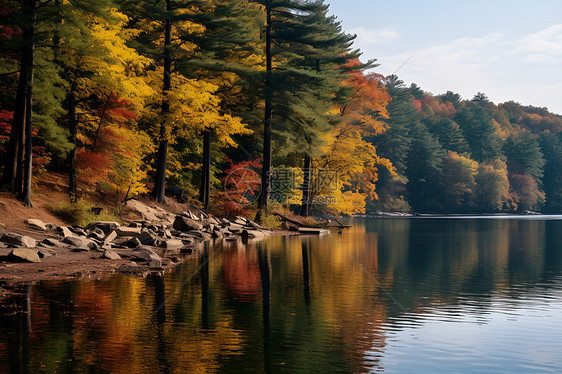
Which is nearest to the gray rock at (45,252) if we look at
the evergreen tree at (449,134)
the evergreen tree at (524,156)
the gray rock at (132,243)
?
the gray rock at (132,243)

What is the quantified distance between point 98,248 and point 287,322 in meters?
11.4

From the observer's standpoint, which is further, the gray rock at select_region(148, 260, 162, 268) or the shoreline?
the gray rock at select_region(148, 260, 162, 268)

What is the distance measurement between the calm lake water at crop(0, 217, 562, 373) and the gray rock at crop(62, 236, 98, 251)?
12.6ft

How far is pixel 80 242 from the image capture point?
819 inches

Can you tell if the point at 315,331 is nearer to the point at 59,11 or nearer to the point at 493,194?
the point at 59,11

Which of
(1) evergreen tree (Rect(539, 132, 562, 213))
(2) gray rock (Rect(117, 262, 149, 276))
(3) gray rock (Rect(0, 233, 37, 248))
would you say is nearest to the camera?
(2) gray rock (Rect(117, 262, 149, 276))

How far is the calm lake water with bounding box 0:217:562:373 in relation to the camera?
8.73 m

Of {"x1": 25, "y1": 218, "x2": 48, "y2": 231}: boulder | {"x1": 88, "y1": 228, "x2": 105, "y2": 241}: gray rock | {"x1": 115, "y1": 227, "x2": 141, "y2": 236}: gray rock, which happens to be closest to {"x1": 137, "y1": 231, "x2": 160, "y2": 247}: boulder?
{"x1": 115, "y1": 227, "x2": 141, "y2": 236}: gray rock

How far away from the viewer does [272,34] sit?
3944 cm

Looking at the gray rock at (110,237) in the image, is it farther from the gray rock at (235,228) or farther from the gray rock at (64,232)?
the gray rock at (235,228)

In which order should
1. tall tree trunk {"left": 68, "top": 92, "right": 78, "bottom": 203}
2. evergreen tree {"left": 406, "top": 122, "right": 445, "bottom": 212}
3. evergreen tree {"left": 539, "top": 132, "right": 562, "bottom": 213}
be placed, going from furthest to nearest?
evergreen tree {"left": 539, "top": 132, "right": 562, "bottom": 213} < evergreen tree {"left": 406, "top": 122, "right": 445, "bottom": 212} < tall tree trunk {"left": 68, "top": 92, "right": 78, "bottom": 203}

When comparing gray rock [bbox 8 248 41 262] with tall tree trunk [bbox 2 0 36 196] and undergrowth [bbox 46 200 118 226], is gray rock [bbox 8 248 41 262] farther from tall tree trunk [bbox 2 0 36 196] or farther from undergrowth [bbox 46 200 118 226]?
undergrowth [bbox 46 200 118 226]

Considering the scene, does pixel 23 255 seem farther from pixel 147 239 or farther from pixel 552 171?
pixel 552 171

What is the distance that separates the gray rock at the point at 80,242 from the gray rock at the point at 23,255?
312 centimetres
